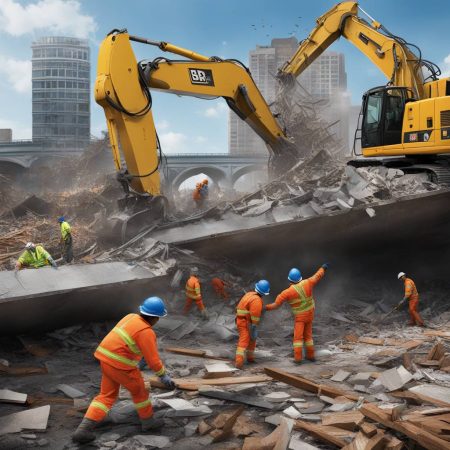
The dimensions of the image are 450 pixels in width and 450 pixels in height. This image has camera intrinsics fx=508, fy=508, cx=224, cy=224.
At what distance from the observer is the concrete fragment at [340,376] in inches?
254

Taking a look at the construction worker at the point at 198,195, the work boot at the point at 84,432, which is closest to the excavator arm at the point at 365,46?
the construction worker at the point at 198,195

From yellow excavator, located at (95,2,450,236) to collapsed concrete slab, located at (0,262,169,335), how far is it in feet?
7.21

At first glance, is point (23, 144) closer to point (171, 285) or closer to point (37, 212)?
point (37, 212)

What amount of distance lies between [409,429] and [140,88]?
770 cm

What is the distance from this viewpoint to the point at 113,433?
488cm

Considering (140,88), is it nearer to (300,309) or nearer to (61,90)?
(300,309)

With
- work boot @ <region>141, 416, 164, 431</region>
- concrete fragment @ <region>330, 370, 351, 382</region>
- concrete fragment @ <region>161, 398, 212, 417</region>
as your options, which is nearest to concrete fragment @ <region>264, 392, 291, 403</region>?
concrete fragment @ <region>161, 398, 212, 417</region>

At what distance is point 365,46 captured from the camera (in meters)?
12.9

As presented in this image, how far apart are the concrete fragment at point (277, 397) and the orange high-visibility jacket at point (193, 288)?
329 cm

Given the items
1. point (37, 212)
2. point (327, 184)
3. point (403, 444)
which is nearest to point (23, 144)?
point (37, 212)

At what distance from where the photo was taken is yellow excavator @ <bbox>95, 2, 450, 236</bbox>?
9.56 m

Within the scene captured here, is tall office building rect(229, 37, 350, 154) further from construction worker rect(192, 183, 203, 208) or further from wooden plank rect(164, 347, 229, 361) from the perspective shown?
wooden plank rect(164, 347, 229, 361)

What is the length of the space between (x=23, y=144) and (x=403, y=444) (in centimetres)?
4765

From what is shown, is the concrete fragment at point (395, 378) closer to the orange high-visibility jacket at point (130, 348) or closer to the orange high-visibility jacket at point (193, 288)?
the orange high-visibility jacket at point (130, 348)
